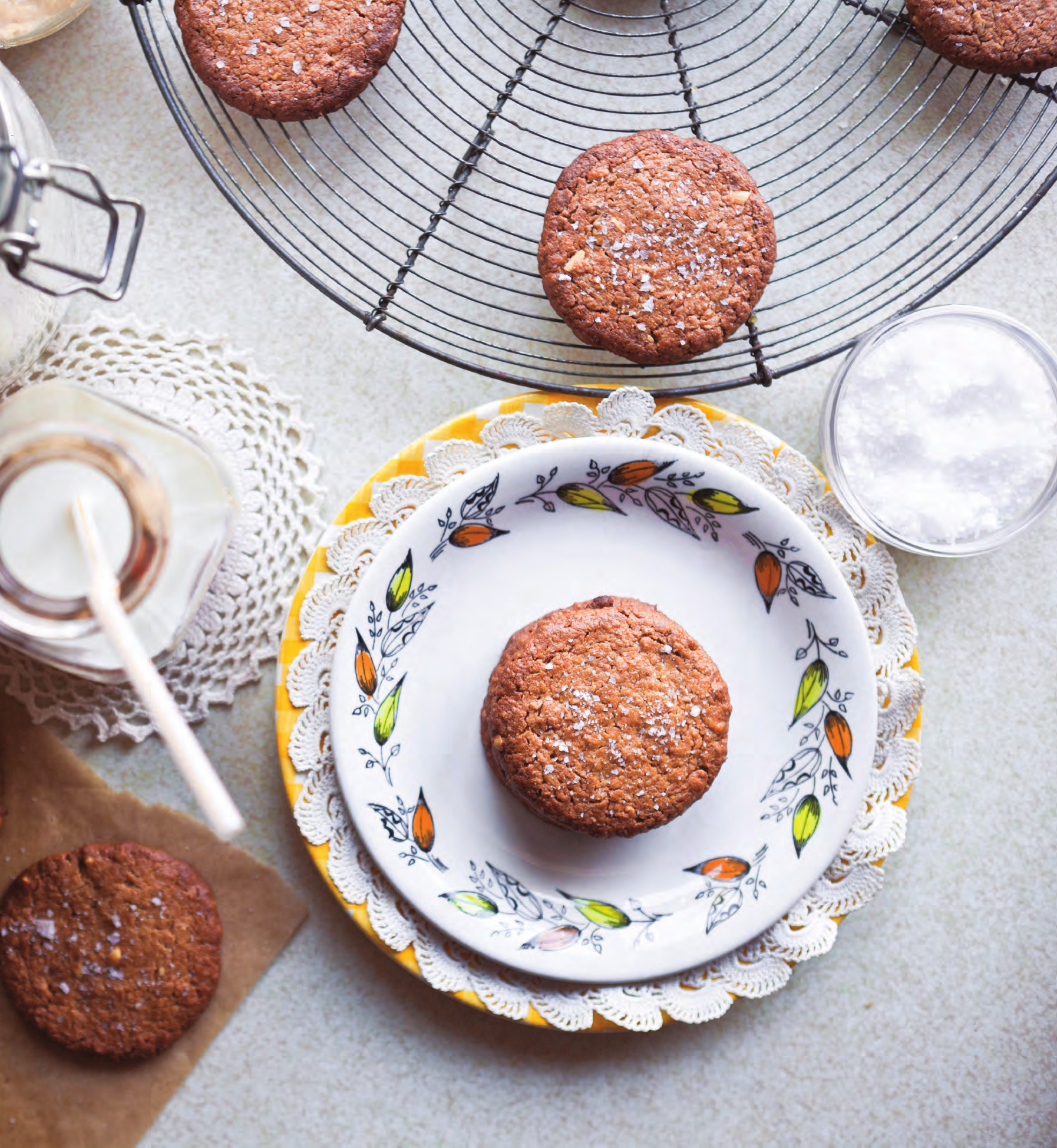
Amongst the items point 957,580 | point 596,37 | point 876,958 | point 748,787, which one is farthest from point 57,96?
point 876,958

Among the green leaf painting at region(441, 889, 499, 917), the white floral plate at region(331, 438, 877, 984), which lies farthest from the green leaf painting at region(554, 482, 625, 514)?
the green leaf painting at region(441, 889, 499, 917)

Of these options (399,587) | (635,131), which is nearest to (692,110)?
(635,131)

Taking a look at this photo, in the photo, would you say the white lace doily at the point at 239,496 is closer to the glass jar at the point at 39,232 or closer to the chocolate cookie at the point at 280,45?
the glass jar at the point at 39,232

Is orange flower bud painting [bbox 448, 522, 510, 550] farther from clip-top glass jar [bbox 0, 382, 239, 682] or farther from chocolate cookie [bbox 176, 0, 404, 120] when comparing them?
chocolate cookie [bbox 176, 0, 404, 120]

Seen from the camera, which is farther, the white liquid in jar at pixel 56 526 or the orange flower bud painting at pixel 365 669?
the orange flower bud painting at pixel 365 669

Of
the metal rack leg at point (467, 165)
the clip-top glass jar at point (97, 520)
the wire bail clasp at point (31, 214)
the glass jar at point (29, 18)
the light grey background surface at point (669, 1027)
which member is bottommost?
the light grey background surface at point (669, 1027)

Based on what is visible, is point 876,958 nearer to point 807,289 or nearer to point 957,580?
point 957,580

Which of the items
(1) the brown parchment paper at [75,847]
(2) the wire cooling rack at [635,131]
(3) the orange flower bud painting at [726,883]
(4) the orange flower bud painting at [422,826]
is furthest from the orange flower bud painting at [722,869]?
(2) the wire cooling rack at [635,131]
